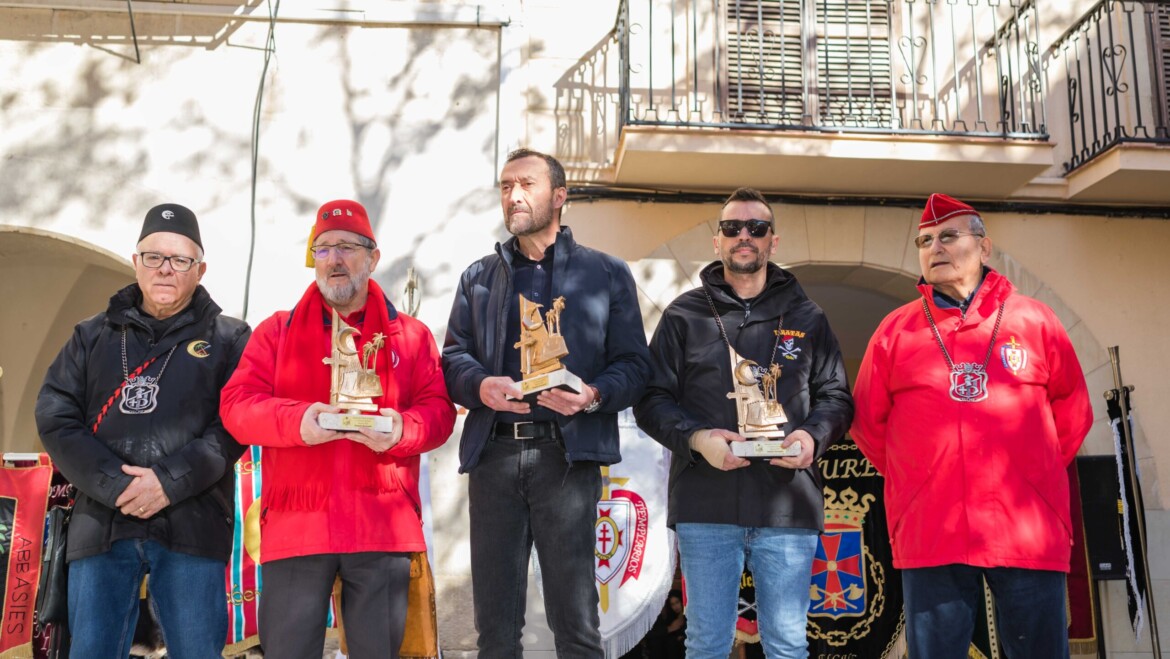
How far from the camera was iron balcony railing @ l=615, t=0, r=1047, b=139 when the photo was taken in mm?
7547

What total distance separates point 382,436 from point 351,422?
4.5 inches

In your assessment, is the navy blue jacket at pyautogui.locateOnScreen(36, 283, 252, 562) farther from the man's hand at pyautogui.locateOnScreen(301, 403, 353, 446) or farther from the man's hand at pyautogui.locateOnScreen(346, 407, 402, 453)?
the man's hand at pyautogui.locateOnScreen(346, 407, 402, 453)

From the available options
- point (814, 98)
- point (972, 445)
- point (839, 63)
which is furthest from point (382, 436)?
point (839, 63)

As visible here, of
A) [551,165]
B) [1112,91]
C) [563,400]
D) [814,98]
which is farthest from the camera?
[814,98]

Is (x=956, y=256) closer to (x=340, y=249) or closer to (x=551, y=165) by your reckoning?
(x=551, y=165)

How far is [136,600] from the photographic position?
3883mm

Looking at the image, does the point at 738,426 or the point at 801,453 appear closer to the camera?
Answer: the point at 801,453

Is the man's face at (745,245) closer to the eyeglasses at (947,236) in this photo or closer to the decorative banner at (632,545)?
the eyeglasses at (947,236)

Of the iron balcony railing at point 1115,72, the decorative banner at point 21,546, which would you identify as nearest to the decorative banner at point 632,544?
the decorative banner at point 21,546

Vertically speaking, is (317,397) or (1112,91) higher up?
(1112,91)

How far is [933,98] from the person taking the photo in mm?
7793

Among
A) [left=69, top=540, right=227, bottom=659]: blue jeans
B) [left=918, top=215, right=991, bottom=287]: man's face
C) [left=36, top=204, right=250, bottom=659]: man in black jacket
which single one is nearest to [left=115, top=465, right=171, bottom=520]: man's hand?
[left=36, top=204, right=250, bottom=659]: man in black jacket

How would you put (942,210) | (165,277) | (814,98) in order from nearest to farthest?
1. (165,277)
2. (942,210)
3. (814,98)

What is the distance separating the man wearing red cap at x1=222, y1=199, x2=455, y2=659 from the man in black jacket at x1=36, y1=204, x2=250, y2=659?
318mm
